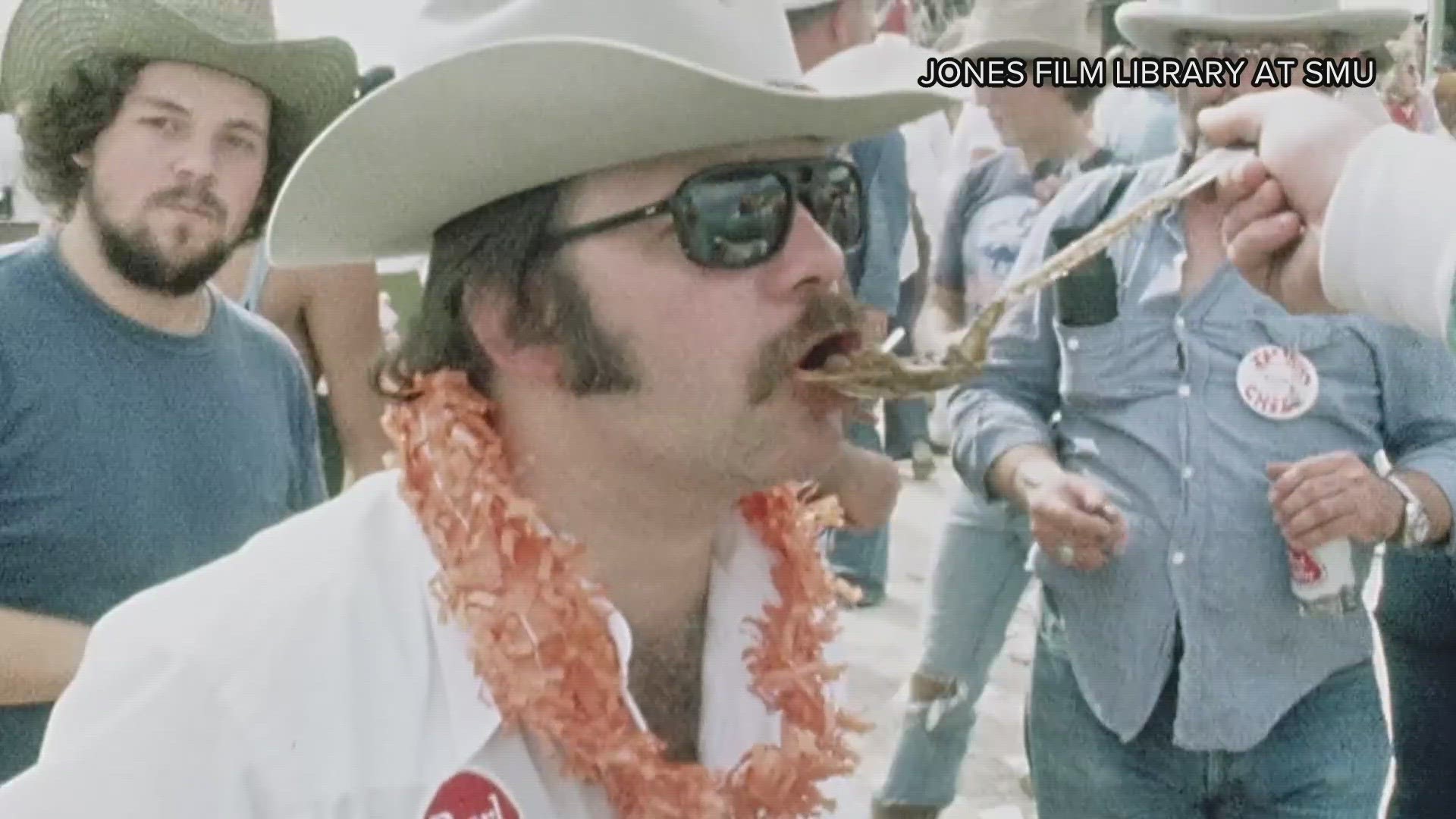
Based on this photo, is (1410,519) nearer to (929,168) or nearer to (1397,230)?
(1397,230)

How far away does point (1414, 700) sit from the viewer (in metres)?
2.91

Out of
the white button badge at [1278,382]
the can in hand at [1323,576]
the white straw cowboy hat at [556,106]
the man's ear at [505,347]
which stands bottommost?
the can in hand at [1323,576]

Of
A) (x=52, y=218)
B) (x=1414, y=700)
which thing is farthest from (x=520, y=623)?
(x=1414, y=700)

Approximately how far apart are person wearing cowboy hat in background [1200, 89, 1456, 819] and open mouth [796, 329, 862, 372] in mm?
499

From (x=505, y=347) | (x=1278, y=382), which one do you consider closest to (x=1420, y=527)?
(x=1278, y=382)

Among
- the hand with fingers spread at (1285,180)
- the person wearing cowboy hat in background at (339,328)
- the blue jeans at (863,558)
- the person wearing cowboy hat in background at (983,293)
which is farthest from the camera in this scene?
the blue jeans at (863,558)

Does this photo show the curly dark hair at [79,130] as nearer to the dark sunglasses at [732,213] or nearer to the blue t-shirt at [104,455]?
the blue t-shirt at [104,455]

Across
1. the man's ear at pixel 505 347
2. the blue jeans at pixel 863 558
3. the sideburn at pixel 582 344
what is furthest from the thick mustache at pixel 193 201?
the blue jeans at pixel 863 558

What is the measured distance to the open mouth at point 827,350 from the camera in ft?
5.32

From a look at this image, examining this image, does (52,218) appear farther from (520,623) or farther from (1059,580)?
(1059,580)

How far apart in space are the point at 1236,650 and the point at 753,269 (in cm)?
113

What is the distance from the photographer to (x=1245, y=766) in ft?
7.88

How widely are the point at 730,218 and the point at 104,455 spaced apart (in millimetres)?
1087

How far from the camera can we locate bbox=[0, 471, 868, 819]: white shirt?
136 centimetres
